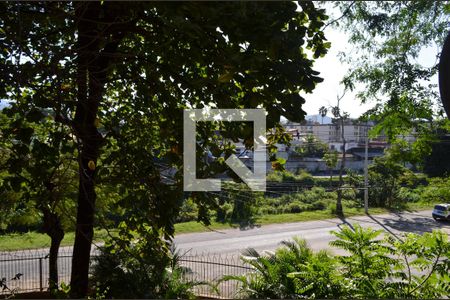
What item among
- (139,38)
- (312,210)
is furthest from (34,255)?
(312,210)

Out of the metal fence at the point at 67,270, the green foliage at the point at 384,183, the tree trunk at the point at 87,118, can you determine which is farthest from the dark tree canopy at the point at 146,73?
the green foliage at the point at 384,183

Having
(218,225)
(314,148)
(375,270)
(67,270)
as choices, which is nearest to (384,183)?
(314,148)

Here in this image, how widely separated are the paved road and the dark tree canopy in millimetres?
10339

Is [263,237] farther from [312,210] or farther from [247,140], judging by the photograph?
[247,140]

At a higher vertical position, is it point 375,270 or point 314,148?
point 314,148

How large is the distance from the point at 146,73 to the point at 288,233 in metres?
14.8

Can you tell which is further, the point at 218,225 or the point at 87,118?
the point at 218,225

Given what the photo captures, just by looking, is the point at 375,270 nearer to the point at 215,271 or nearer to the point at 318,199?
the point at 215,271

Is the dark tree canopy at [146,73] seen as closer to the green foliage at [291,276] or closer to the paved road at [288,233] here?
the green foliage at [291,276]

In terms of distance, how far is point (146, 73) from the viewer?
3.62 m

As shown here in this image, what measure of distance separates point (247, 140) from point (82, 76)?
125 centimetres

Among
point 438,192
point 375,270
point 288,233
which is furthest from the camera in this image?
point 288,233

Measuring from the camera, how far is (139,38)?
421cm

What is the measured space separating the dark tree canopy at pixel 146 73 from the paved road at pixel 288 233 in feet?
33.9
